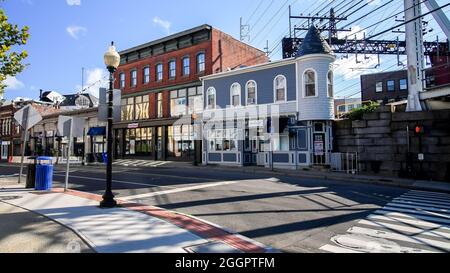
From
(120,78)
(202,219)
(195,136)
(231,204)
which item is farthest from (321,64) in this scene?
(120,78)

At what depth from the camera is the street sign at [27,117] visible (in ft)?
41.9

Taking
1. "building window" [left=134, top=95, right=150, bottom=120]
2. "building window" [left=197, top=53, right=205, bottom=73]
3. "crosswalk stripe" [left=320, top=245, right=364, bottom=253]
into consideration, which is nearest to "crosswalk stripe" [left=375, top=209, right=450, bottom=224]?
"crosswalk stripe" [left=320, top=245, right=364, bottom=253]

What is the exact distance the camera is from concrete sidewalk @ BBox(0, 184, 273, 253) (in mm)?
5395

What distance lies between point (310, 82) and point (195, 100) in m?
11.4

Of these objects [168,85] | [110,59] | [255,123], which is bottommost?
[255,123]

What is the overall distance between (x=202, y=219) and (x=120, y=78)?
32.8m

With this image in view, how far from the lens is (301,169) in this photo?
20.8m

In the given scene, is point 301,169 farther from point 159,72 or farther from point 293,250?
point 159,72

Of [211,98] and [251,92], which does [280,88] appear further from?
[211,98]

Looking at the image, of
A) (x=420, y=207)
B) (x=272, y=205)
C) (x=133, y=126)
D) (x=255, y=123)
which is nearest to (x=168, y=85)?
(x=133, y=126)

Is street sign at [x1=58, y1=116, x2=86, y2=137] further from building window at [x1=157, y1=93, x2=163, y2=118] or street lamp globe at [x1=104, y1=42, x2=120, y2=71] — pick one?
building window at [x1=157, y1=93, x2=163, y2=118]

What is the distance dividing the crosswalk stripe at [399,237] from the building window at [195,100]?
22536 mm

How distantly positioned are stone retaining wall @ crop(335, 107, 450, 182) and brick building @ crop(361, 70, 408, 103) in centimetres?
3095

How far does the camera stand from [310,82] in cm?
2161
